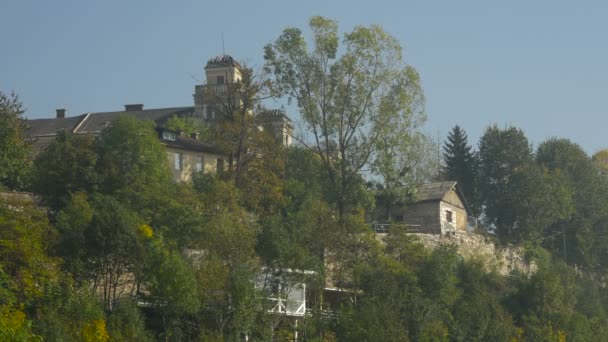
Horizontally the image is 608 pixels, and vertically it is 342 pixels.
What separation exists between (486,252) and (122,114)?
22092 millimetres

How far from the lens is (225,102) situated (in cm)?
6000

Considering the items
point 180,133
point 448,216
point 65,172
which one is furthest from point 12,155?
point 448,216

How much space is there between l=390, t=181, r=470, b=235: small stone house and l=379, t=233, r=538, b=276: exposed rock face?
1.04 metres

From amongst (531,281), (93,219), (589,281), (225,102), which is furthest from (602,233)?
(93,219)

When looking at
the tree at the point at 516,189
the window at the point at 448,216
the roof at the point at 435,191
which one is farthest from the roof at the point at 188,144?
the tree at the point at 516,189

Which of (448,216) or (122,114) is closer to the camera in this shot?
(448,216)

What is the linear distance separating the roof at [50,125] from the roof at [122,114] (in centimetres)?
69

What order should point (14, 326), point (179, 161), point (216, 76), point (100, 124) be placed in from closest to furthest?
point (14, 326) < point (179, 161) < point (100, 124) < point (216, 76)

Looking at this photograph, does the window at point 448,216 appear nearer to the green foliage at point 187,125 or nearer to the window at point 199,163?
the window at point 199,163

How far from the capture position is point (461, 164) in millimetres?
74812

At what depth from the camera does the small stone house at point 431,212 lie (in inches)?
2611

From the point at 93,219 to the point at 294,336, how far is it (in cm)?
931

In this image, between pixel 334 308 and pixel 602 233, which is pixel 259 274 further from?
pixel 602 233

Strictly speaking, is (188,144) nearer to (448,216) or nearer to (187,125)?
(187,125)
